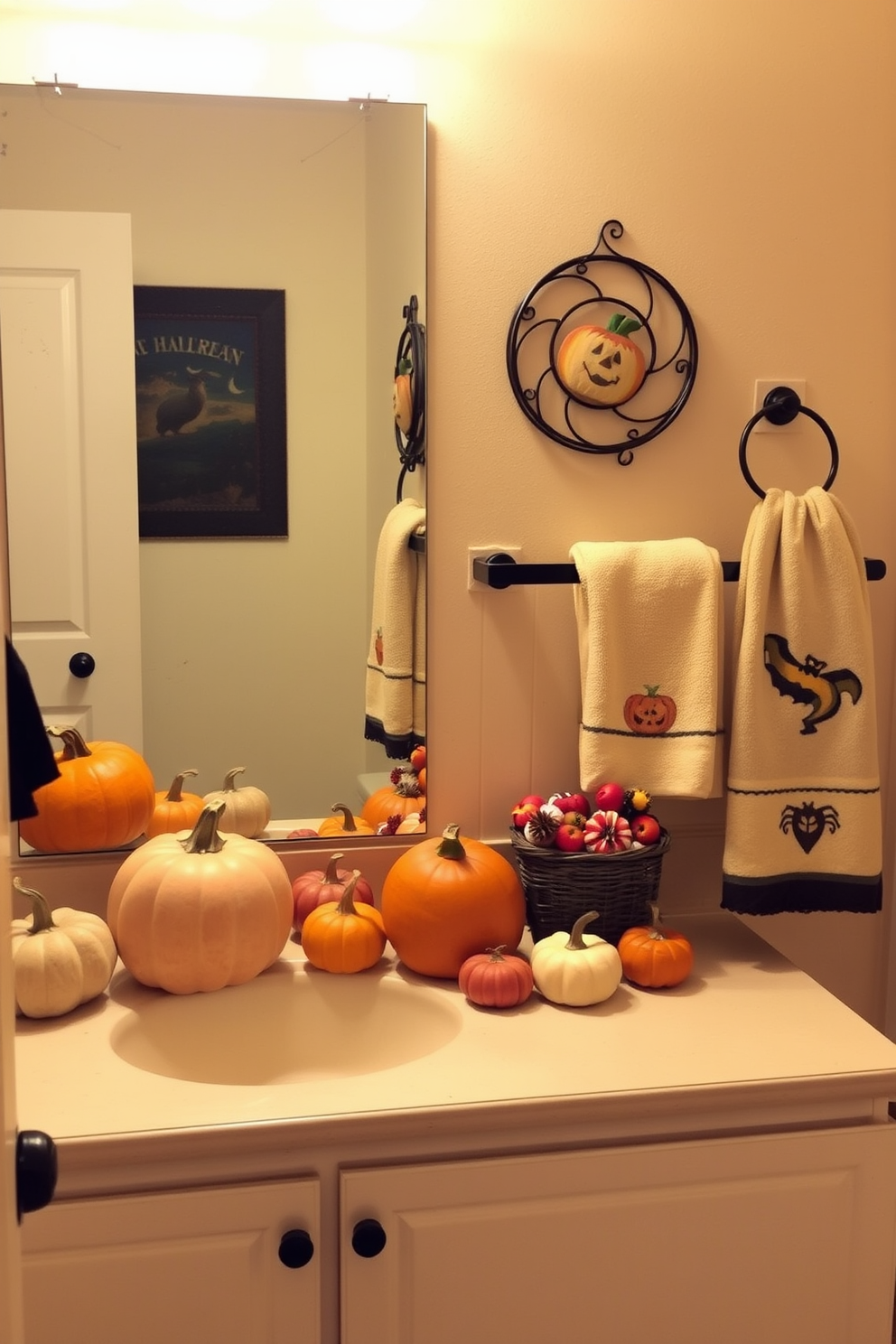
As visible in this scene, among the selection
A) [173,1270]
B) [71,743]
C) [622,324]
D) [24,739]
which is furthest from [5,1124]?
[622,324]

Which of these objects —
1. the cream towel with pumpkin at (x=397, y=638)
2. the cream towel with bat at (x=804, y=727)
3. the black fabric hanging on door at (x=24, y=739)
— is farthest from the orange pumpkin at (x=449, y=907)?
the black fabric hanging on door at (x=24, y=739)

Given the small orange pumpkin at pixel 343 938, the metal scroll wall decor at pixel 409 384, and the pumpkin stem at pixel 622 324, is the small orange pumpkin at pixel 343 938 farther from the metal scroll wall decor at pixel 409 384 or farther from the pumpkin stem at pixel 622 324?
the pumpkin stem at pixel 622 324

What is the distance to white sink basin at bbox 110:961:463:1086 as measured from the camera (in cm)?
138

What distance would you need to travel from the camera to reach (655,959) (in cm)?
146

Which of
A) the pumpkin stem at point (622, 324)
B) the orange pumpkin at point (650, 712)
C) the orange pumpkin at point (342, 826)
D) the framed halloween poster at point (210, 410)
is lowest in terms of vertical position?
the orange pumpkin at point (342, 826)

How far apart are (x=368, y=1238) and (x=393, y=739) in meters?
0.66

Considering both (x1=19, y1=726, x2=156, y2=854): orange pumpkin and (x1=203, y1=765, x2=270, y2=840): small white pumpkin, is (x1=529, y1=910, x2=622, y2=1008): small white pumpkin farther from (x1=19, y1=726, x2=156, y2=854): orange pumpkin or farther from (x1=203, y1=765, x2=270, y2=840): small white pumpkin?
(x1=19, y1=726, x2=156, y2=854): orange pumpkin

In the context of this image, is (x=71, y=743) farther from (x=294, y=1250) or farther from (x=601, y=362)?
(x=601, y=362)

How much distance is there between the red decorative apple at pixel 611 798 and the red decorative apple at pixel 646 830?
3cm

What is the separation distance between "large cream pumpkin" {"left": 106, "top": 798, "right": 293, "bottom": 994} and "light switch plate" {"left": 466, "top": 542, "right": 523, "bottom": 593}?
464mm

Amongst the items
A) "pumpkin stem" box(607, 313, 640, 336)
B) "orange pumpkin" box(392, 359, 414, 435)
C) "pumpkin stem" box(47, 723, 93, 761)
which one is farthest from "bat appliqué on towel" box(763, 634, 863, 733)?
"pumpkin stem" box(47, 723, 93, 761)

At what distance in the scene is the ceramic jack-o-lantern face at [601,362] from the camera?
1.63 meters

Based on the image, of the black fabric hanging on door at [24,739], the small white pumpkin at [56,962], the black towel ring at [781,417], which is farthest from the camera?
the black towel ring at [781,417]

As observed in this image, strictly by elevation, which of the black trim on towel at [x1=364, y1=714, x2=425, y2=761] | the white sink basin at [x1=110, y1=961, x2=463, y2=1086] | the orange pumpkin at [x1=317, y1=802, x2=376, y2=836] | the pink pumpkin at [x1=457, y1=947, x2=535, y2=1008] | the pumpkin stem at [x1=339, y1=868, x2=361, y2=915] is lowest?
the white sink basin at [x1=110, y1=961, x2=463, y2=1086]
